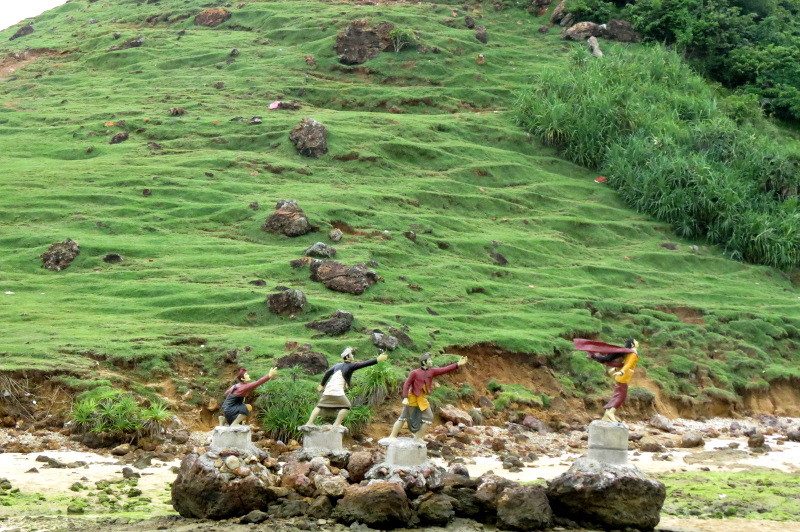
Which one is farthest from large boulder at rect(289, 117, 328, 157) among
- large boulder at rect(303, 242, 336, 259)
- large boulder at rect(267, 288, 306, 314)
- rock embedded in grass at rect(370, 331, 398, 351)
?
rock embedded in grass at rect(370, 331, 398, 351)

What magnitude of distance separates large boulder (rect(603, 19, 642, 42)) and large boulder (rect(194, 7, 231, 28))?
20.9 metres

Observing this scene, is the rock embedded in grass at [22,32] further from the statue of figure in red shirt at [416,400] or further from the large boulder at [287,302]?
the statue of figure in red shirt at [416,400]

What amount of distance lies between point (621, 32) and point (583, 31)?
6.49 ft

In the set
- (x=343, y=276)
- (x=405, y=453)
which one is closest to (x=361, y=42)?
(x=343, y=276)

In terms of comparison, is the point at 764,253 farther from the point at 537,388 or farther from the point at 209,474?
the point at 209,474

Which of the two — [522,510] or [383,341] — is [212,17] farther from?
[522,510]

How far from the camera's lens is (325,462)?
17.6m

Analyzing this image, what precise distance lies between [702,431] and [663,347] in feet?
15.5

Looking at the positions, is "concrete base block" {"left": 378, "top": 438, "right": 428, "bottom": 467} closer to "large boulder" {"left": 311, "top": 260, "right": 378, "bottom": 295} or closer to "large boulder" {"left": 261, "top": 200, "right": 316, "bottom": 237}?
"large boulder" {"left": 311, "top": 260, "right": 378, "bottom": 295}

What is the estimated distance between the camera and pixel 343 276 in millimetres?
29078

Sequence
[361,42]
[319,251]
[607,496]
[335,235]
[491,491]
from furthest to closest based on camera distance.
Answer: [361,42] < [335,235] < [319,251] < [491,491] < [607,496]

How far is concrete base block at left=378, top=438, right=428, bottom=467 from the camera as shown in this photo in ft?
55.2

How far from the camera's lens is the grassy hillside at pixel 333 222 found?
2675 centimetres

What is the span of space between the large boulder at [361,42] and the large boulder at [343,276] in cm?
2257
